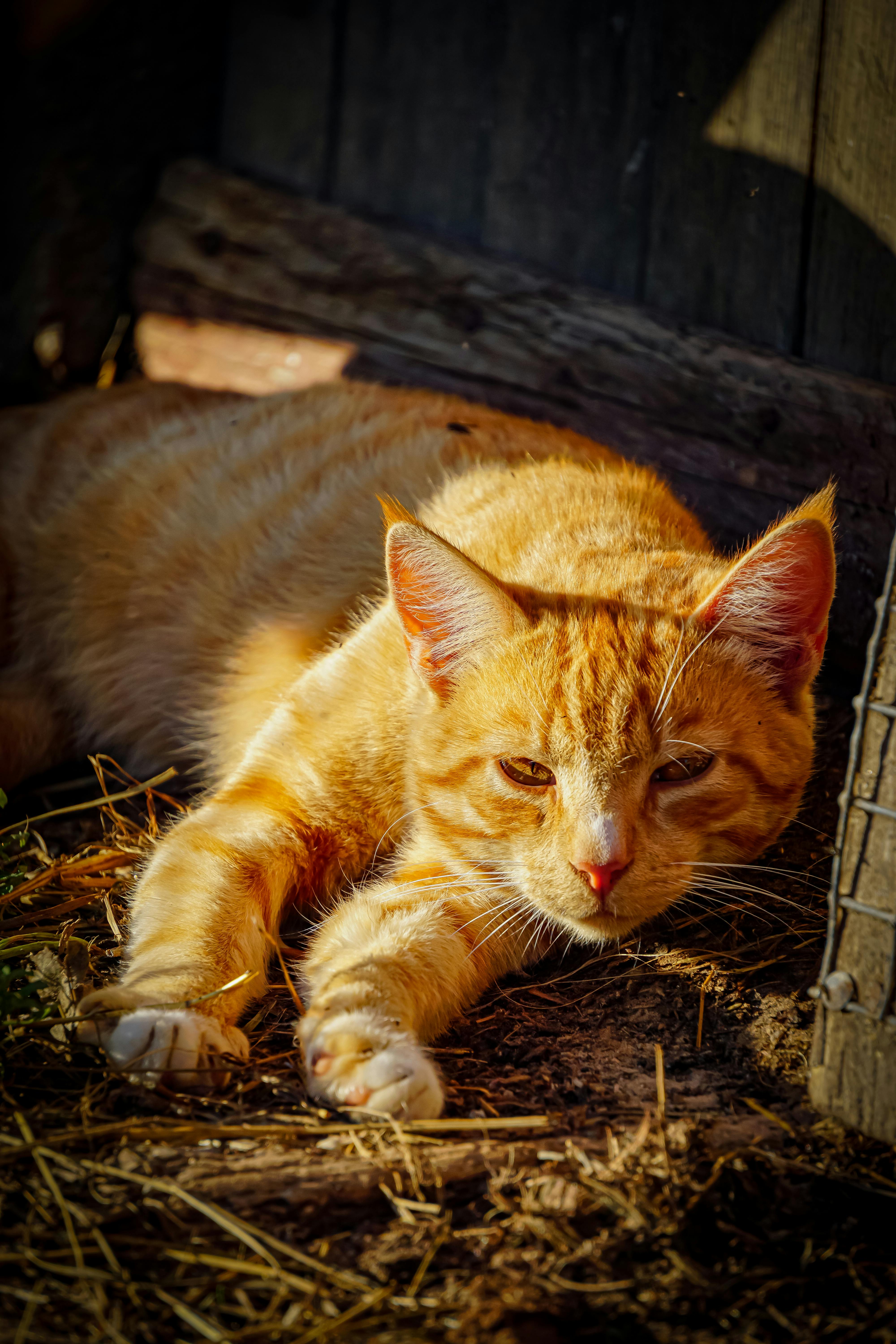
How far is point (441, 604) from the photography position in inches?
82.0

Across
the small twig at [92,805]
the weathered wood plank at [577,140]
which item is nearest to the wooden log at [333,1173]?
the small twig at [92,805]

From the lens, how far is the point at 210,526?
3131 millimetres

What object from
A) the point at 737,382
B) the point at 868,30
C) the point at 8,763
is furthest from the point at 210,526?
the point at 868,30

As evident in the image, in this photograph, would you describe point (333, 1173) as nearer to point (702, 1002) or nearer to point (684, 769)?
point (702, 1002)

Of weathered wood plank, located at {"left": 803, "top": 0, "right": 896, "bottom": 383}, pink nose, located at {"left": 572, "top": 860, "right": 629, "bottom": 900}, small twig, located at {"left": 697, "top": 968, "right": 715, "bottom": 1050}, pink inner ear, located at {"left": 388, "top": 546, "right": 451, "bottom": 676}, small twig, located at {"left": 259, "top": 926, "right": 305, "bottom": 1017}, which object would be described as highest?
weathered wood plank, located at {"left": 803, "top": 0, "right": 896, "bottom": 383}

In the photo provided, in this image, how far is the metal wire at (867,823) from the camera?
161 cm

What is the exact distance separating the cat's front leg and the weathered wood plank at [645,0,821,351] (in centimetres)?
190

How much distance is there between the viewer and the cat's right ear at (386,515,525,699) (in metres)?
1.99

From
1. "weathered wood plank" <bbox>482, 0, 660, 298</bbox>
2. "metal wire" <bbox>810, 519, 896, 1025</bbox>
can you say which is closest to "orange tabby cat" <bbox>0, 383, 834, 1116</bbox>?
"metal wire" <bbox>810, 519, 896, 1025</bbox>

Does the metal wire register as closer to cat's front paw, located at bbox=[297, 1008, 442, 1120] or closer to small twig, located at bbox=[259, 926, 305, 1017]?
cat's front paw, located at bbox=[297, 1008, 442, 1120]

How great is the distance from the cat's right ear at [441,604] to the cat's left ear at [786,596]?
0.40 metres

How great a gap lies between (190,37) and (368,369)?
1611 millimetres

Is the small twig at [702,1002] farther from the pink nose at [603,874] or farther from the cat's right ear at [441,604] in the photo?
the cat's right ear at [441,604]

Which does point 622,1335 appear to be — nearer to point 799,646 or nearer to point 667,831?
point 667,831
